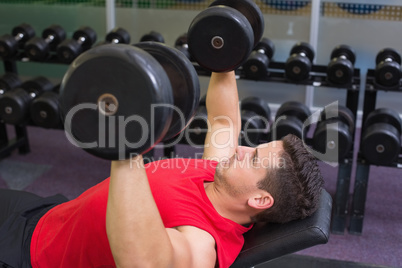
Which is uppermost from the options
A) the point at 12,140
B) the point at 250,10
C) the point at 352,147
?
the point at 250,10

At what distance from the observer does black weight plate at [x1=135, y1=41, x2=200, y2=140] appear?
4.26ft

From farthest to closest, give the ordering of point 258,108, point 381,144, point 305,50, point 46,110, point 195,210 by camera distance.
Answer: point 305,50 → point 258,108 → point 46,110 → point 381,144 → point 195,210

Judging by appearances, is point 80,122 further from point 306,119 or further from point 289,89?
point 289,89

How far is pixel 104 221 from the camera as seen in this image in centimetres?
142

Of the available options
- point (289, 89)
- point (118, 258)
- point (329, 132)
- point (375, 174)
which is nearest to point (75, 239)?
point (118, 258)

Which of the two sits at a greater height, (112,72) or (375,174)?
(112,72)

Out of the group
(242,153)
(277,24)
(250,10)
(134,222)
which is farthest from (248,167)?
(277,24)

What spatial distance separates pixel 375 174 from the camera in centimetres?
341

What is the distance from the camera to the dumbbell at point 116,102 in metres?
1.02

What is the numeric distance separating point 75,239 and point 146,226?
1.57 ft

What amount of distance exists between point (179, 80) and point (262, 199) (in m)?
0.45

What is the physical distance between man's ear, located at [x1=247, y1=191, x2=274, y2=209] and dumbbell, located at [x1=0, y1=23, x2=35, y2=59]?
2.43 metres

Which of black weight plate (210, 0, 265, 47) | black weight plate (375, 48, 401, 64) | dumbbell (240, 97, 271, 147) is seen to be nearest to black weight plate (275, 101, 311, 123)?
dumbbell (240, 97, 271, 147)

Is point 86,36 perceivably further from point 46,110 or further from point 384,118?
point 384,118
